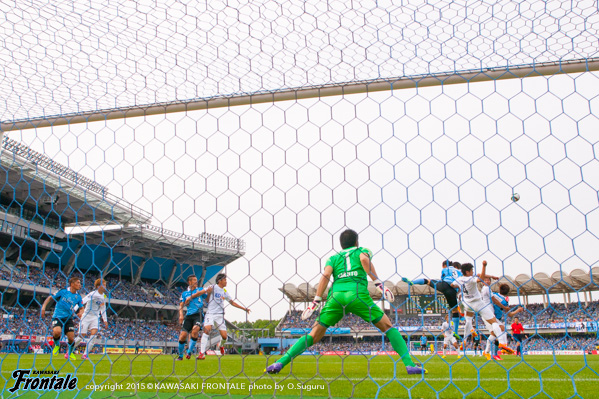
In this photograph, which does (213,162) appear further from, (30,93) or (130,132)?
(30,93)

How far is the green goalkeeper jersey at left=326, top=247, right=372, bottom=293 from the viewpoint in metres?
4.23

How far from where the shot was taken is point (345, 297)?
13.7ft

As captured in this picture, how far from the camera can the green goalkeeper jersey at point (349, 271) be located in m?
4.23

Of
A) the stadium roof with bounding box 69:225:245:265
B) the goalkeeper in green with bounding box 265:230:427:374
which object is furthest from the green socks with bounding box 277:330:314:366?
the stadium roof with bounding box 69:225:245:265

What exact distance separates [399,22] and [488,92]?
102cm

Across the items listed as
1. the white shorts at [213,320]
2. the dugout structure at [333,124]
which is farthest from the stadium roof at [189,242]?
the white shorts at [213,320]

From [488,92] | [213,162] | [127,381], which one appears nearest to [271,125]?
[213,162]

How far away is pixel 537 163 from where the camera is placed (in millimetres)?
3525

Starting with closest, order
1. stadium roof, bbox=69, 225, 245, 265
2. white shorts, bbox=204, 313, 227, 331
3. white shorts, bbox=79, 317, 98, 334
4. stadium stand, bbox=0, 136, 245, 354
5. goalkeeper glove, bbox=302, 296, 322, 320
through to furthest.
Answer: goalkeeper glove, bbox=302, 296, 322, 320 → stadium roof, bbox=69, 225, 245, 265 → stadium stand, bbox=0, 136, 245, 354 → white shorts, bbox=204, 313, 227, 331 → white shorts, bbox=79, 317, 98, 334

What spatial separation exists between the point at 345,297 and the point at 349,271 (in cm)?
24

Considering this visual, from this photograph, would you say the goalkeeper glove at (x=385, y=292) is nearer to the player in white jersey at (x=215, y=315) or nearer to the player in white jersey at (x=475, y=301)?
the player in white jersey at (x=475, y=301)

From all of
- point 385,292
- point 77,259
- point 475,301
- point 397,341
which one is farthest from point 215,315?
point 77,259

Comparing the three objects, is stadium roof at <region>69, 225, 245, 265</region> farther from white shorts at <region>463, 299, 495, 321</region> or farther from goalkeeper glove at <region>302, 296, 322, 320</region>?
white shorts at <region>463, 299, 495, 321</region>

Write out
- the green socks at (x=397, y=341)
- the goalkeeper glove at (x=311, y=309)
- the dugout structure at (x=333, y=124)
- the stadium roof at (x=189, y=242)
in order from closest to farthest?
the dugout structure at (x=333, y=124), the goalkeeper glove at (x=311, y=309), the green socks at (x=397, y=341), the stadium roof at (x=189, y=242)
